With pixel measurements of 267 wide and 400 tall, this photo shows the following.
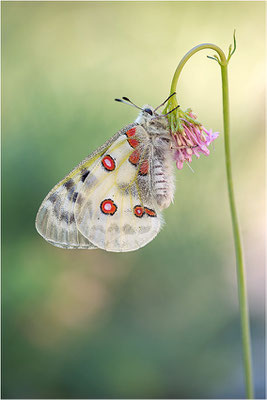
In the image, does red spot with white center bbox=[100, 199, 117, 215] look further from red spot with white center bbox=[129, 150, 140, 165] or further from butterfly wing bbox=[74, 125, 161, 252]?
red spot with white center bbox=[129, 150, 140, 165]

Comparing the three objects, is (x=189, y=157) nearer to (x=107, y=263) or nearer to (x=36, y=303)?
(x=107, y=263)

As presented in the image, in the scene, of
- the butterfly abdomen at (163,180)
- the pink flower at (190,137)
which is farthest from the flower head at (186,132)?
the butterfly abdomen at (163,180)

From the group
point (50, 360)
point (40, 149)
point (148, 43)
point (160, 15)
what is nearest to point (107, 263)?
point (50, 360)

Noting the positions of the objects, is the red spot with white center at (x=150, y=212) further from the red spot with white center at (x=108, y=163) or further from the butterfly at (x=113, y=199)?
the red spot with white center at (x=108, y=163)

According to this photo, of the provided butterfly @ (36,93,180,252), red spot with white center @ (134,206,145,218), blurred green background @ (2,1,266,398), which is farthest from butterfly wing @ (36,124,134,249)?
blurred green background @ (2,1,266,398)

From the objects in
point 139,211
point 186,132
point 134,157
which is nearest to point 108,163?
point 134,157
